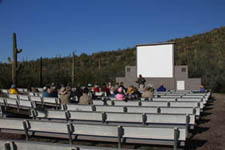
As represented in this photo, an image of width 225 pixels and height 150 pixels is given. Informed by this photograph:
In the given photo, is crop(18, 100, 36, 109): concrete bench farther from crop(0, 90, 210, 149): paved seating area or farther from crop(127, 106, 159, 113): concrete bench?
crop(127, 106, 159, 113): concrete bench

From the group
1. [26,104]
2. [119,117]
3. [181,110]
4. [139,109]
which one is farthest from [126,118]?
[26,104]

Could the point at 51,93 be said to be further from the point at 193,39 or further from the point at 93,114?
the point at 193,39

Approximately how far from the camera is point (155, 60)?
63.2 feet

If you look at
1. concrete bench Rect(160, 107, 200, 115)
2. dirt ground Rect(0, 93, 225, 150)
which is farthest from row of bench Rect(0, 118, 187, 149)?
concrete bench Rect(160, 107, 200, 115)

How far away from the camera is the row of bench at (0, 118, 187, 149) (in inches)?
144

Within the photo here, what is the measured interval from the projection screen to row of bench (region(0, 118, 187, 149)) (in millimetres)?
15459

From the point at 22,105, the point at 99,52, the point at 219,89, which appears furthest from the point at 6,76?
the point at 99,52

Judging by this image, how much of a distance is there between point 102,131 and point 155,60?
52.5 ft

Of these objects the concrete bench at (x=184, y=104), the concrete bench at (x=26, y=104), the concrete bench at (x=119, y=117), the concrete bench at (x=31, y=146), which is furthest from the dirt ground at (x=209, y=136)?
the concrete bench at (x=26, y=104)

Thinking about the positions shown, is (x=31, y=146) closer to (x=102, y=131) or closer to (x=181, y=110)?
(x=102, y=131)

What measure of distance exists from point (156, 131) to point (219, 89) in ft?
66.6

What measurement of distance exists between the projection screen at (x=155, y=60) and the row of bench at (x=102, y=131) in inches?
609

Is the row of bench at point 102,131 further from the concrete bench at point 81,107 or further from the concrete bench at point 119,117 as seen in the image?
the concrete bench at point 81,107

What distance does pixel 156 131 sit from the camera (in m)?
3.66
